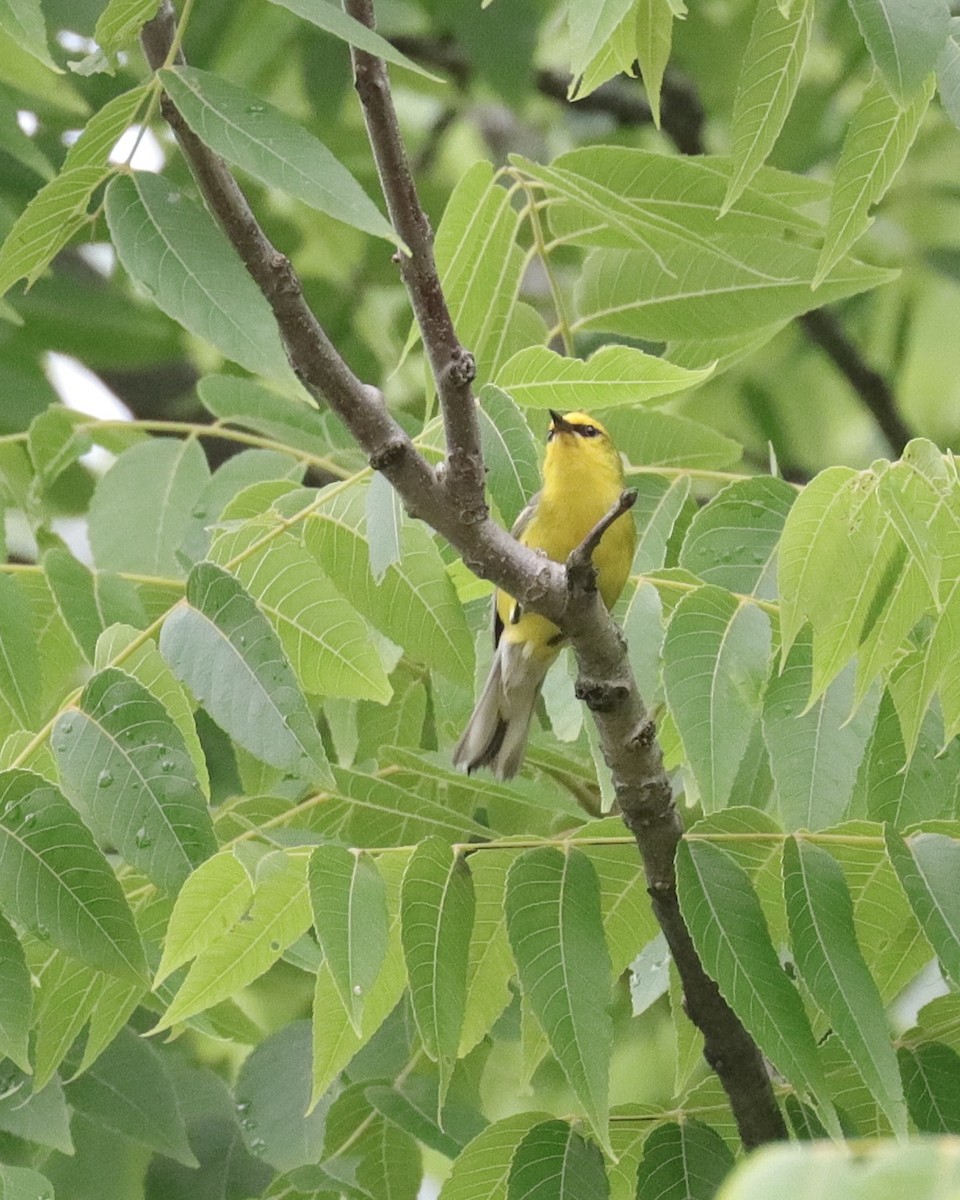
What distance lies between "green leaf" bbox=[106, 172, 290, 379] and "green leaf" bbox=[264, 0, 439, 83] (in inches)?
18.2

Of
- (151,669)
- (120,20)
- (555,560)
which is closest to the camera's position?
(120,20)

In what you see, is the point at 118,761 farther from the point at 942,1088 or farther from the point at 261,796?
the point at 942,1088

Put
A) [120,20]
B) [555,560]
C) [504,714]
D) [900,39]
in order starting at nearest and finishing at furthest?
[900,39] → [120,20] → [504,714] → [555,560]

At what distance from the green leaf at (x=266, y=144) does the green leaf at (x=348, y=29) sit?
0.24 meters

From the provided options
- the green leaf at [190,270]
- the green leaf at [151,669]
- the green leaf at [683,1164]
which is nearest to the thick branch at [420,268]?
the green leaf at [190,270]

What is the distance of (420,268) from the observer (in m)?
2.29

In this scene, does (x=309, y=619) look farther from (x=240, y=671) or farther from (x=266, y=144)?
(x=266, y=144)

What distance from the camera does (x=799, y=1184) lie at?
3.80 feet

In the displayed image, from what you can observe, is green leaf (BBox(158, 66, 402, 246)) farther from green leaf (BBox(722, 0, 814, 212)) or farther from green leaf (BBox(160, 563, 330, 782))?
green leaf (BBox(160, 563, 330, 782))

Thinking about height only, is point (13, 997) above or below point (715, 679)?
below

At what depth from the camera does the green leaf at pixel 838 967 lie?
251cm

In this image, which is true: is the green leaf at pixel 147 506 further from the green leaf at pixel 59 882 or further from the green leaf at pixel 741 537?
the green leaf at pixel 741 537

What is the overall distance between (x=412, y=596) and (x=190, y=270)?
2.75 ft

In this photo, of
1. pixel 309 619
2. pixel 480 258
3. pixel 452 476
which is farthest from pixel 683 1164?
pixel 480 258
